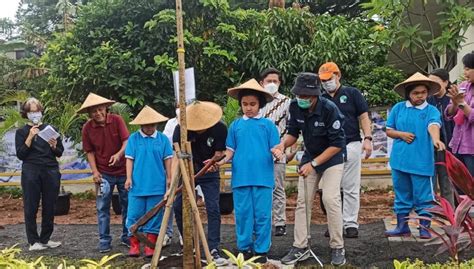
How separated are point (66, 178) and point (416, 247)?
300 inches

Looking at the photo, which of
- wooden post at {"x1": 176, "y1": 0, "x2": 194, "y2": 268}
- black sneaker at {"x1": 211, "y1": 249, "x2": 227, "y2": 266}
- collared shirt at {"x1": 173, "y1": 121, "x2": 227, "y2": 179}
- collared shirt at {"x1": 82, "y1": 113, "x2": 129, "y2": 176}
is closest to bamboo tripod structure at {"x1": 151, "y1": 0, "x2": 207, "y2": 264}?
wooden post at {"x1": 176, "y1": 0, "x2": 194, "y2": 268}

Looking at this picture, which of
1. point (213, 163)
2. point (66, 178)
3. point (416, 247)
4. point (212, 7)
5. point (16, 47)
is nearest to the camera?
point (213, 163)

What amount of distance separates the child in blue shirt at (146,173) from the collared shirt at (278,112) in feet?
4.05

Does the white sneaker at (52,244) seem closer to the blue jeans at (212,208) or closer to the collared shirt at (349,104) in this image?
the blue jeans at (212,208)

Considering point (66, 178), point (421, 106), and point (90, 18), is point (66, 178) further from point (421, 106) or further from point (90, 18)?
point (421, 106)

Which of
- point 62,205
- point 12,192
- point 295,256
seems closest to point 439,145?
point 295,256

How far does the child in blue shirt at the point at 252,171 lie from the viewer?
16.0 ft

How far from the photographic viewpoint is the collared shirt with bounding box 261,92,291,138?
6113 mm

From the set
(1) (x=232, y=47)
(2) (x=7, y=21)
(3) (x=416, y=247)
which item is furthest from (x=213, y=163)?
(2) (x=7, y=21)

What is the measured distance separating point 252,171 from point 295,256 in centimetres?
83

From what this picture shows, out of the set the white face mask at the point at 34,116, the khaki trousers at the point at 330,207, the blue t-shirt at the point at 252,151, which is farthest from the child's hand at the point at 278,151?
the white face mask at the point at 34,116

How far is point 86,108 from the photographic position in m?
5.74

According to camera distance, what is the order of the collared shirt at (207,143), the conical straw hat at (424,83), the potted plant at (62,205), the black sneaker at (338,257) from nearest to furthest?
the black sneaker at (338,257), the collared shirt at (207,143), the conical straw hat at (424,83), the potted plant at (62,205)

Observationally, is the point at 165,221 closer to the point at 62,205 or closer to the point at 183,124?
the point at 183,124
